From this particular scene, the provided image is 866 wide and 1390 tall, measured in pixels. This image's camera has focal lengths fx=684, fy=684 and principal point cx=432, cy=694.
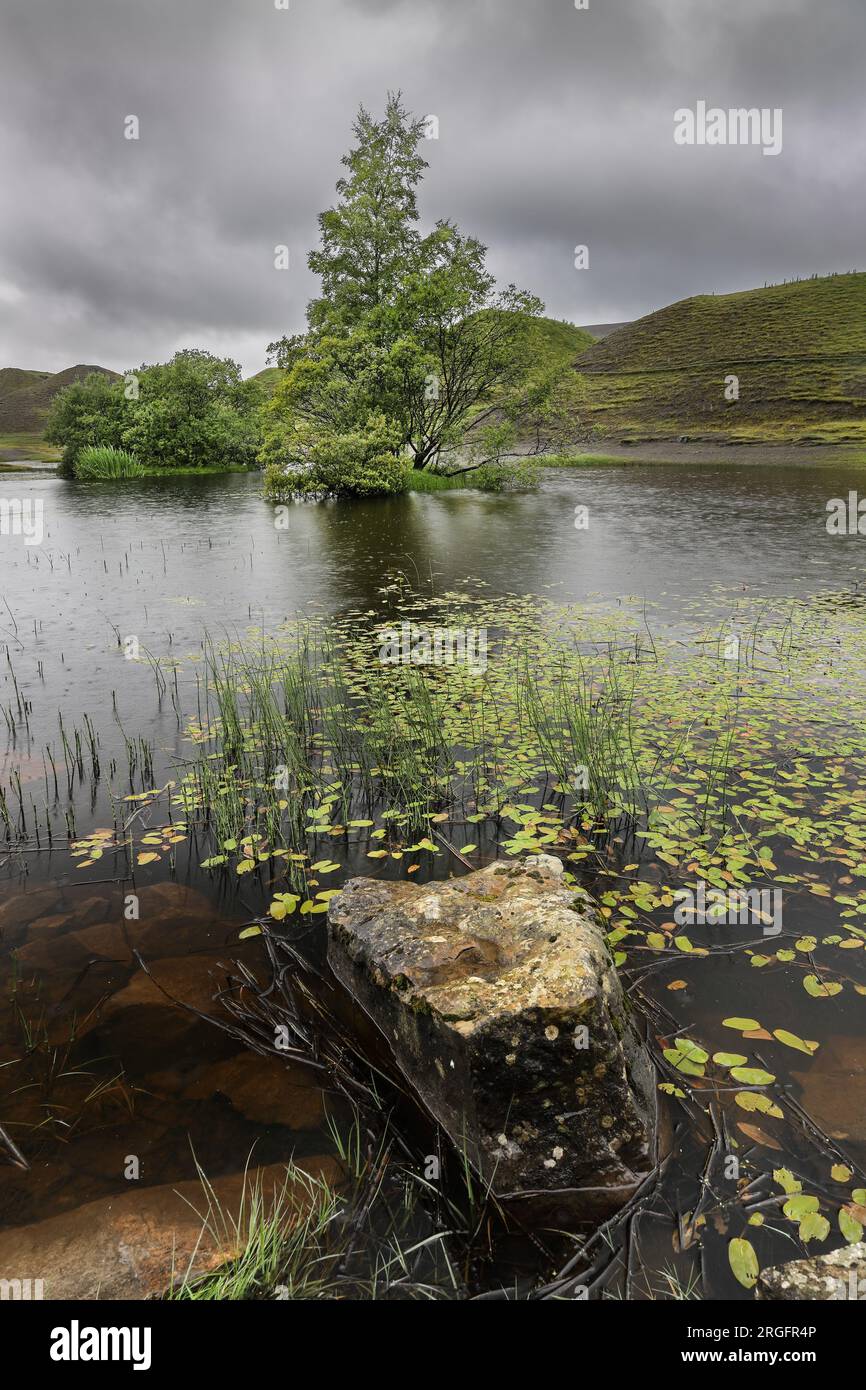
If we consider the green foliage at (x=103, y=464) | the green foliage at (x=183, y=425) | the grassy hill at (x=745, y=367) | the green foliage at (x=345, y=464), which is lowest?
the green foliage at (x=345, y=464)

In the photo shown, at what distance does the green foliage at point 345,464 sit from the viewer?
27469mm

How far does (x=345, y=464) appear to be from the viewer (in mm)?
27891

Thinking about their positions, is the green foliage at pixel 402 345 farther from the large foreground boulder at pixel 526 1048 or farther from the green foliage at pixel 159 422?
the large foreground boulder at pixel 526 1048

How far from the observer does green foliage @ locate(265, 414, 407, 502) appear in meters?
27.5

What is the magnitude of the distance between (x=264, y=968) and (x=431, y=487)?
102 ft

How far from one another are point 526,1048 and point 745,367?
311 feet

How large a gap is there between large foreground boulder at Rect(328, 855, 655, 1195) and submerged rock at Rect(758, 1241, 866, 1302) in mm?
555

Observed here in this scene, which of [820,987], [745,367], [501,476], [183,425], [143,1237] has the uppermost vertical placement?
[745,367]

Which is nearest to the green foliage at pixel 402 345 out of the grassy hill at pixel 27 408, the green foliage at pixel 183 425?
the green foliage at pixel 183 425

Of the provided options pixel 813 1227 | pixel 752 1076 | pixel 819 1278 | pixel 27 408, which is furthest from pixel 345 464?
pixel 27 408

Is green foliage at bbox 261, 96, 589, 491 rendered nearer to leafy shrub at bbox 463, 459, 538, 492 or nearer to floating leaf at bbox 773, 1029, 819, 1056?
leafy shrub at bbox 463, 459, 538, 492

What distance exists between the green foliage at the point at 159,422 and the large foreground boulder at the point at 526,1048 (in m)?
47.6

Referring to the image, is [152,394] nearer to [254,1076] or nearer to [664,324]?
[254,1076]

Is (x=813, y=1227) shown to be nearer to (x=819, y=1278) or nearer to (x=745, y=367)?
(x=819, y=1278)
